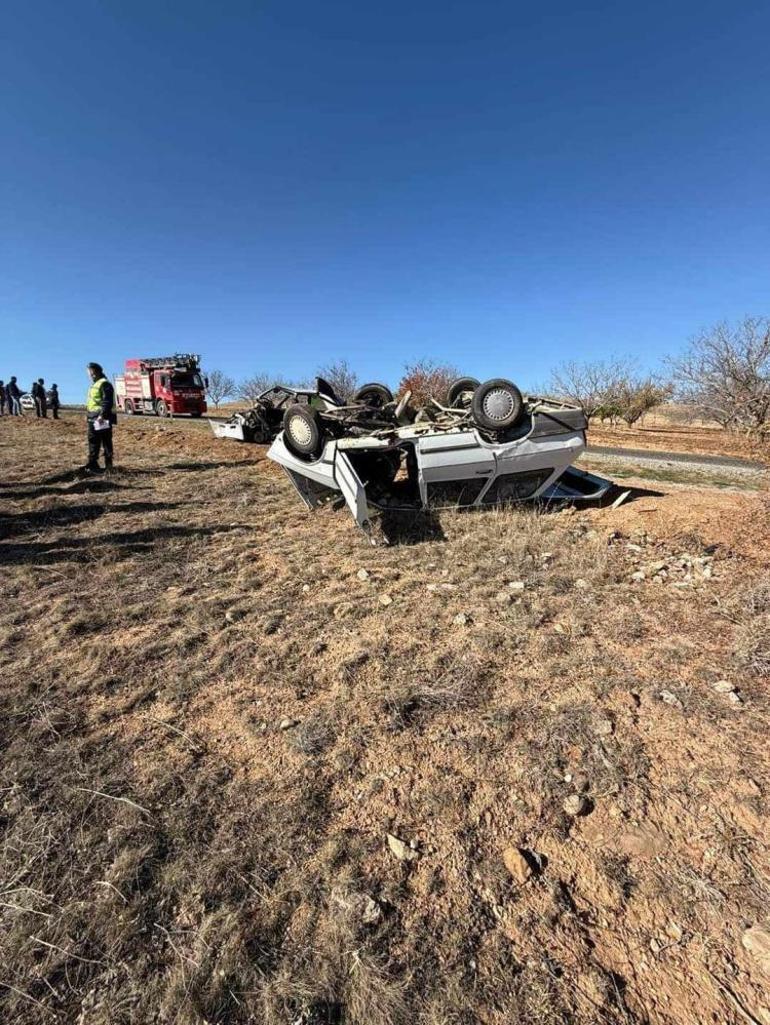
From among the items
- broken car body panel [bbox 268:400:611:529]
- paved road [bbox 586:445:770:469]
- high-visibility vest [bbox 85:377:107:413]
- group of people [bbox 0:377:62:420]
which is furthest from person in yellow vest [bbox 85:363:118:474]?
group of people [bbox 0:377:62:420]

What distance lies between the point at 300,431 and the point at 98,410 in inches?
158

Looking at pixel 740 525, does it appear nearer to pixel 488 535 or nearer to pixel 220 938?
pixel 488 535

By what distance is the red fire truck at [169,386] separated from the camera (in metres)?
22.0

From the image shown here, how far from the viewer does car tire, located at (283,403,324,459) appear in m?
5.36

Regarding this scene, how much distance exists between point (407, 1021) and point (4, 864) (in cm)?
137

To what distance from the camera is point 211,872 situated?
1582mm

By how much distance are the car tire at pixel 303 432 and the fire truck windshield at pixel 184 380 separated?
61.7 ft

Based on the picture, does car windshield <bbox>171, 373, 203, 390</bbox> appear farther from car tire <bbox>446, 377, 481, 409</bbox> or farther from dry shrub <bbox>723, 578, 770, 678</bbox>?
dry shrub <bbox>723, 578, 770, 678</bbox>

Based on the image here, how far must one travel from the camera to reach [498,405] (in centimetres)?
498

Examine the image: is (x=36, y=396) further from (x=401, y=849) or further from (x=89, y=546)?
(x=401, y=849)

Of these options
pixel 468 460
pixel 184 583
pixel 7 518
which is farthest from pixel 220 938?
pixel 7 518

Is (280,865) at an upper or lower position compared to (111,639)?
lower

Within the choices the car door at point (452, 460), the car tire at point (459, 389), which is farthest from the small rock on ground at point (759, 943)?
the car tire at point (459, 389)

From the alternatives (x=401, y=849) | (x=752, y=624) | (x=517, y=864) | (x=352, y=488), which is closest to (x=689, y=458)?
(x=752, y=624)
